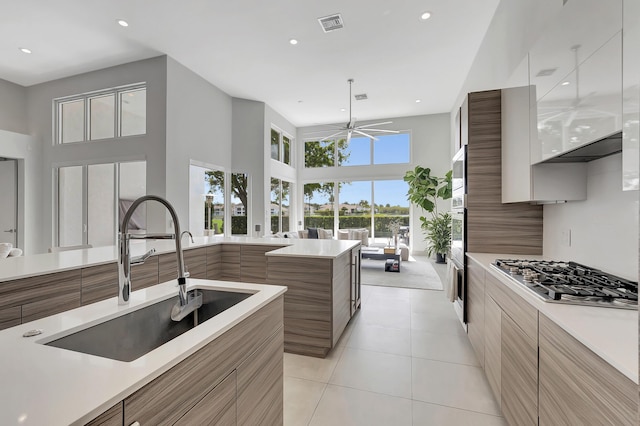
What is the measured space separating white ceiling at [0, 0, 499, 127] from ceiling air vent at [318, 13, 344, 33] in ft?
0.23

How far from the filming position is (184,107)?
5.08 metres

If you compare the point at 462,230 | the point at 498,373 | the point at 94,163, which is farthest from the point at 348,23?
the point at 94,163

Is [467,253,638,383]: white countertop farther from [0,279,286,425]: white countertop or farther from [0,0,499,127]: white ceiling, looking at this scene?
[0,0,499,127]: white ceiling

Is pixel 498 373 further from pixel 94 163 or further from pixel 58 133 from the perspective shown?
pixel 58 133

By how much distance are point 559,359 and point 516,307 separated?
0.43m

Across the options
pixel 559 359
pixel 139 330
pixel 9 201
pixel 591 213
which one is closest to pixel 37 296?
pixel 139 330

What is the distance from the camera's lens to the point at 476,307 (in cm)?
234

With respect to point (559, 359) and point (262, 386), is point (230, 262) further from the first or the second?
point (559, 359)

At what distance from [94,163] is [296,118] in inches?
194

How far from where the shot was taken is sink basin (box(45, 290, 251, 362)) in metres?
0.97

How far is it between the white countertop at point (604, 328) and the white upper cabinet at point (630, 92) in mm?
458

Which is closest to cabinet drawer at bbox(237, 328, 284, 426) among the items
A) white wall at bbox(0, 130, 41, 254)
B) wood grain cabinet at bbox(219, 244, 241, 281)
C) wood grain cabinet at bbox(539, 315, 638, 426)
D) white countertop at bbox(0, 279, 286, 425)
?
white countertop at bbox(0, 279, 286, 425)

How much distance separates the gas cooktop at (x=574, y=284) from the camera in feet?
3.82

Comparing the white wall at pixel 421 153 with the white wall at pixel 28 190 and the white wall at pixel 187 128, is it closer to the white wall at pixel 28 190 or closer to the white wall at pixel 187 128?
the white wall at pixel 187 128
